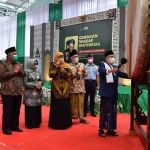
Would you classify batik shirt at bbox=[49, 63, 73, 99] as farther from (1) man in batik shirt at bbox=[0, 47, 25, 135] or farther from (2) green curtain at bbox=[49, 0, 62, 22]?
(2) green curtain at bbox=[49, 0, 62, 22]

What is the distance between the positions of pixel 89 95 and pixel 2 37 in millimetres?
7716

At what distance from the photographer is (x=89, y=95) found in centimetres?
453

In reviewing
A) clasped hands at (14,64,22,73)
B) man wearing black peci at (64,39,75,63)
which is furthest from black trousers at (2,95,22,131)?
man wearing black peci at (64,39,75,63)

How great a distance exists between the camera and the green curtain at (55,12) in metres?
8.11

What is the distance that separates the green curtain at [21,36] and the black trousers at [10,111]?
6.53 m

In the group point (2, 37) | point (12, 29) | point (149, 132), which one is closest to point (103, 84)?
point (149, 132)

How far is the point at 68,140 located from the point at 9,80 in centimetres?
111

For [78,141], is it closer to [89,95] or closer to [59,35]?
[89,95]

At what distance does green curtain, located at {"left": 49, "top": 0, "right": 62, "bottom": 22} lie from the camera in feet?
26.6

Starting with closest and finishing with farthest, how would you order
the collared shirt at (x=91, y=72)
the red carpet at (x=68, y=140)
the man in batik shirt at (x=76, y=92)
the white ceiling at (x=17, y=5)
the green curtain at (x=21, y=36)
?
the red carpet at (x=68, y=140) < the man in batik shirt at (x=76, y=92) < the collared shirt at (x=91, y=72) < the white ceiling at (x=17, y=5) < the green curtain at (x=21, y=36)

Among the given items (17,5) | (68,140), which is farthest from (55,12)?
(68,140)

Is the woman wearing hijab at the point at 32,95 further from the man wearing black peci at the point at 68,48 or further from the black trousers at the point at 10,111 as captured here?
the man wearing black peci at the point at 68,48

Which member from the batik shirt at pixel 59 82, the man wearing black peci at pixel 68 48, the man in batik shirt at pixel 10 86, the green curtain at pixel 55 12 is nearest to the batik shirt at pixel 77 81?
the batik shirt at pixel 59 82

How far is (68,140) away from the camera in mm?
2732
